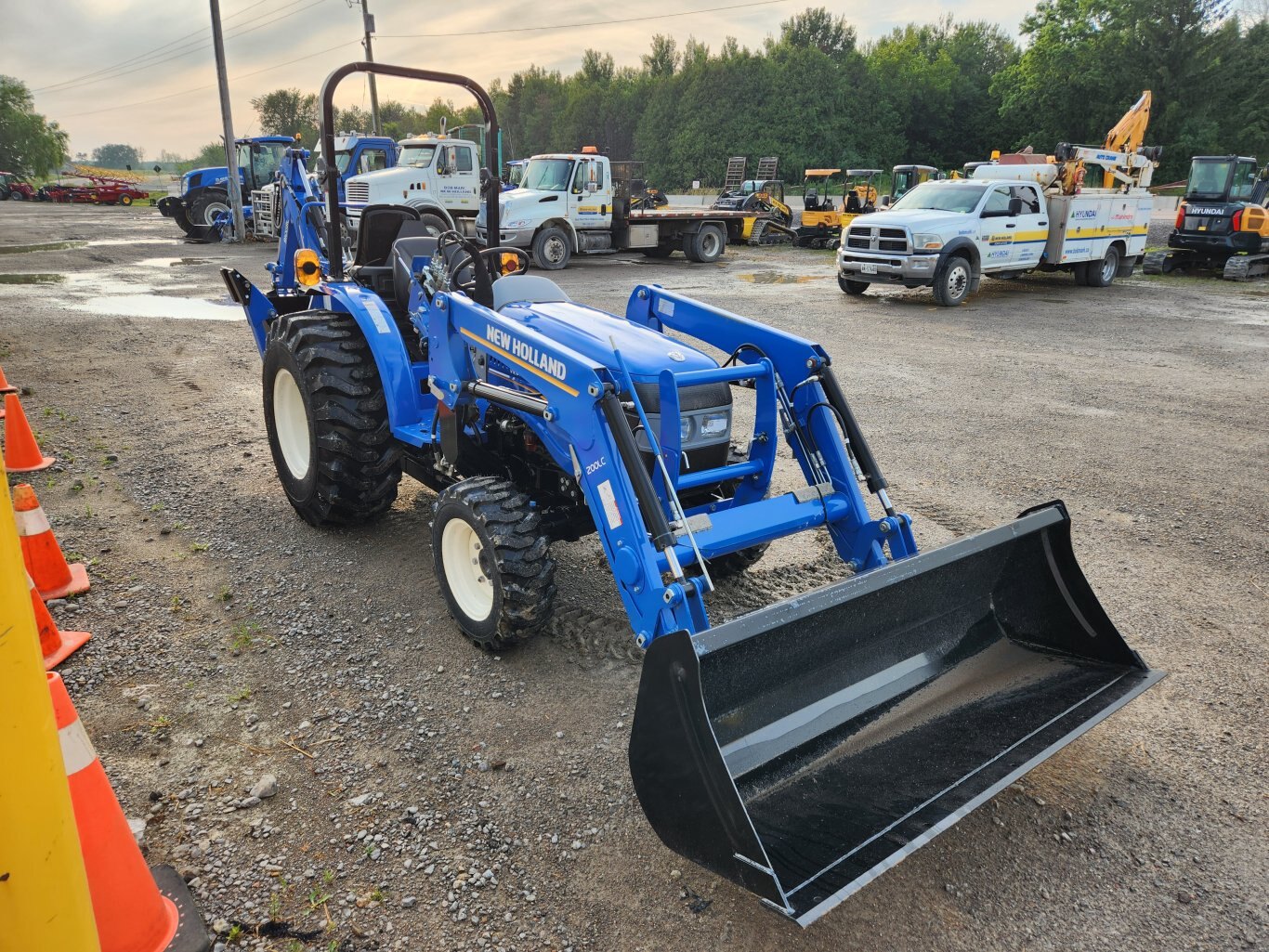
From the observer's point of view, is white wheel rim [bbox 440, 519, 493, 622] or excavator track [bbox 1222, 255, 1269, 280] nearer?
white wheel rim [bbox 440, 519, 493, 622]

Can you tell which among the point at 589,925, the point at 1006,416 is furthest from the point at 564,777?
the point at 1006,416

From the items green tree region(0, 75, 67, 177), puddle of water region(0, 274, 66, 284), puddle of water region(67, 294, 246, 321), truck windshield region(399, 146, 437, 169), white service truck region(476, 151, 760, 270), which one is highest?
green tree region(0, 75, 67, 177)

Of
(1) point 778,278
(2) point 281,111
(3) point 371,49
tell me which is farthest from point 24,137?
(1) point 778,278

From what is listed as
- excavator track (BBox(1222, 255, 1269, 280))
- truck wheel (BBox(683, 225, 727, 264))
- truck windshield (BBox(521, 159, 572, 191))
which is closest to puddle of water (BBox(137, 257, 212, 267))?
truck windshield (BBox(521, 159, 572, 191))

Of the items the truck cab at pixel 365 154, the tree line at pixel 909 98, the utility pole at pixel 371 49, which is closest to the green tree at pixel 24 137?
the tree line at pixel 909 98

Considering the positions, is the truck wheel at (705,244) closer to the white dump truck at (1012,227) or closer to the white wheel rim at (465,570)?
the white dump truck at (1012,227)

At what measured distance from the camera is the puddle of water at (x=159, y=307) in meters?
11.3

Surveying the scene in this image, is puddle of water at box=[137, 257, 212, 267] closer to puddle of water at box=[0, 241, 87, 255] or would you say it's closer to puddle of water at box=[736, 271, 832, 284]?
puddle of water at box=[0, 241, 87, 255]

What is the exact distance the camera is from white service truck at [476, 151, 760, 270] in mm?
16938

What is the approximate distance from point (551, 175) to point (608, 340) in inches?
593

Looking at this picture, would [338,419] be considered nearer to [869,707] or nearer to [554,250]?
[869,707]

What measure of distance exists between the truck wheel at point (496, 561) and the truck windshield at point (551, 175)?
593 inches

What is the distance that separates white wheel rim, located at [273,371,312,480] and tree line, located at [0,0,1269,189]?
36469mm

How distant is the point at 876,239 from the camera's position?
1359cm
